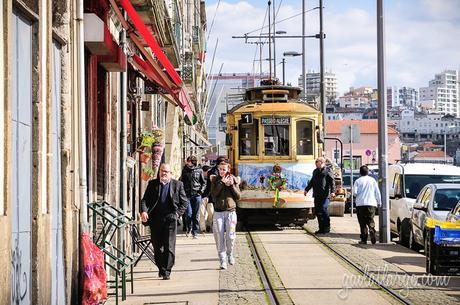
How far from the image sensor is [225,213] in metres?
13.7

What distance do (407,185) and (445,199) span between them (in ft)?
16.0

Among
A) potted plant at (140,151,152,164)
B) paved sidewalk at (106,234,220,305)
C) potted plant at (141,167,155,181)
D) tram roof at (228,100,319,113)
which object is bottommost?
paved sidewalk at (106,234,220,305)

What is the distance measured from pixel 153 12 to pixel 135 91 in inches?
67.6

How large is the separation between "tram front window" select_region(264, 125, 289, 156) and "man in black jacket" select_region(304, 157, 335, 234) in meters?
1.68

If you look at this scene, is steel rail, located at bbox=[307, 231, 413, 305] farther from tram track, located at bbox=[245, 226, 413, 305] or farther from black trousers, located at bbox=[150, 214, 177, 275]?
black trousers, located at bbox=[150, 214, 177, 275]

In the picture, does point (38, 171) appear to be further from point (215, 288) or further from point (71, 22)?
point (215, 288)

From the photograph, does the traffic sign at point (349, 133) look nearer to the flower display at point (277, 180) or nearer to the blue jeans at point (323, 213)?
the flower display at point (277, 180)

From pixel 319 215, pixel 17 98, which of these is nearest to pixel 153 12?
pixel 319 215

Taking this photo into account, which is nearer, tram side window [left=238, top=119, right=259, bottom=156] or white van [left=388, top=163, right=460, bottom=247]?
white van [left=388, top=163, right=460, bottom=247]

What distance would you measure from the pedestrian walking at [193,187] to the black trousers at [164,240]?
265 inches

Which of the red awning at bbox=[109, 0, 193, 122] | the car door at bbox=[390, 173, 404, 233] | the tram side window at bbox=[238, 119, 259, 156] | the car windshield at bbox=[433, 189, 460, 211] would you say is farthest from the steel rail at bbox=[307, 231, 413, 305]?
the tram side window at bbox=[238, 119, 259, 156]

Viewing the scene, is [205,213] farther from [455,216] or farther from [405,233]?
[455,216]

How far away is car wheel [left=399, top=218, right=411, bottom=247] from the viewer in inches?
720

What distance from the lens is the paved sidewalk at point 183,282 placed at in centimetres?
1077
